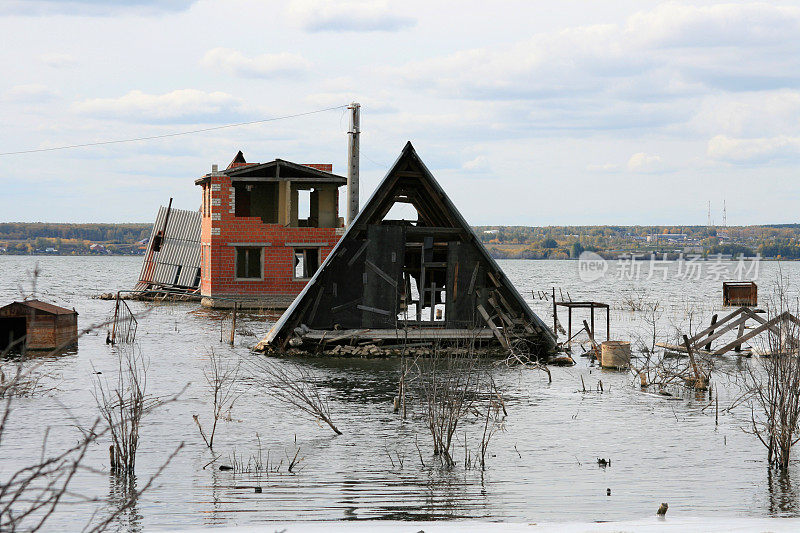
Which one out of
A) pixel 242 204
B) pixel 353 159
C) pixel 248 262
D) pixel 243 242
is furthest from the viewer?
pixel 242 204

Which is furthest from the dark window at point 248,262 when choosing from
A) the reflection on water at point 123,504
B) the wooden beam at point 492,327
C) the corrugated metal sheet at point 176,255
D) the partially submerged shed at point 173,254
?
the reflection on water at point 123,504

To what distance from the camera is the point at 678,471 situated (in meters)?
12.7

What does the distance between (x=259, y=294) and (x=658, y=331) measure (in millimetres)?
19805

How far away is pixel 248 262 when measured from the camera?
143 feet

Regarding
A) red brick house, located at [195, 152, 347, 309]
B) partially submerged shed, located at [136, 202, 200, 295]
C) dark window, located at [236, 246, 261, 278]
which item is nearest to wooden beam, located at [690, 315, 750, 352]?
red brick house, located at [195, 152, 347, 309]

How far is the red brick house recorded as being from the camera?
4250 cm

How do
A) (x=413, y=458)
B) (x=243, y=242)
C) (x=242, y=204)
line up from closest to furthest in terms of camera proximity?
(x=413, y=458) → (x=243, y=242) → (x=242, y=204)

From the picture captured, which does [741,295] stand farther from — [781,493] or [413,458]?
[413,458]

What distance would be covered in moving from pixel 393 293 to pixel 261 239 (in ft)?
61.1

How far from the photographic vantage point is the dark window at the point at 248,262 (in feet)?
142

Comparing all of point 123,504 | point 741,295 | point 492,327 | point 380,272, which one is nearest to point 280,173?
point 380,272

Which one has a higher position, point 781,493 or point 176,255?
point 176,255

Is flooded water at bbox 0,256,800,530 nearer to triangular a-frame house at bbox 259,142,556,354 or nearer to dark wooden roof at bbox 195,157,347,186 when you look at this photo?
triangular a-frame house at bbox 259,142,556,354

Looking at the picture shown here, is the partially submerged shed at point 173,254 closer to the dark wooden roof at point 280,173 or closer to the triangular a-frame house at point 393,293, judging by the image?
the dark wooden roof at point 280,173
